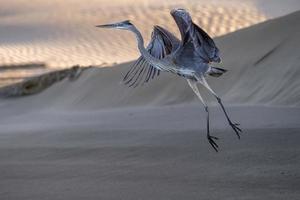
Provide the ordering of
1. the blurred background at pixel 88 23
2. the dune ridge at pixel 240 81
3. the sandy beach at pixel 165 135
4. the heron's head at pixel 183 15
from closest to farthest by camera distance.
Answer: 1. the heron's head at pixel 183 15
2. the sandy beach at pixel 165 135
3. the dune ridge at pixel 240 81
4. the blurred background at pixel 88 23

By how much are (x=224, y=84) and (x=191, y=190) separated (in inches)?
172

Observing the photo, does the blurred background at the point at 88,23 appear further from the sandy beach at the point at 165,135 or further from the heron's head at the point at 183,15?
the heron's head at the point at 183,15

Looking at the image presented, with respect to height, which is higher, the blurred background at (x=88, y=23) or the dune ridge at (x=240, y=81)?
the dune ridge at (x=240, y=81)

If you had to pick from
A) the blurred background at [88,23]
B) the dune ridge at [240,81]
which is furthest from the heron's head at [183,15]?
the blurred background at [88,23]

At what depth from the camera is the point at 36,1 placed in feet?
102

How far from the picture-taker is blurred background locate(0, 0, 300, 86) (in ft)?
68.7

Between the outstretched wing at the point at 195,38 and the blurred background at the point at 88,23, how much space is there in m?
13.2

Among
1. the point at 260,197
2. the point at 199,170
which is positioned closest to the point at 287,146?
the point at 199,170

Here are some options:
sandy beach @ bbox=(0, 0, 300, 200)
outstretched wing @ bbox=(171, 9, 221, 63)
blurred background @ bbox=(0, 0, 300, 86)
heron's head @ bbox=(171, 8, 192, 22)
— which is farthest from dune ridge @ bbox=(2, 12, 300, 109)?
blurred background @ bbox=(0, 0, 300, 86)

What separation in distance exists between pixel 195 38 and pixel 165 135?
6.07 ft

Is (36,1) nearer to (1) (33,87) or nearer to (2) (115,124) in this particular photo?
(1) (33,87)

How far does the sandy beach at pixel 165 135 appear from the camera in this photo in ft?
16.3

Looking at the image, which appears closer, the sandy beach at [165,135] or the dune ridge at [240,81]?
the sandy beach at [165,135]

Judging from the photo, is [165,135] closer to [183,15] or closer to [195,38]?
[195,38]
